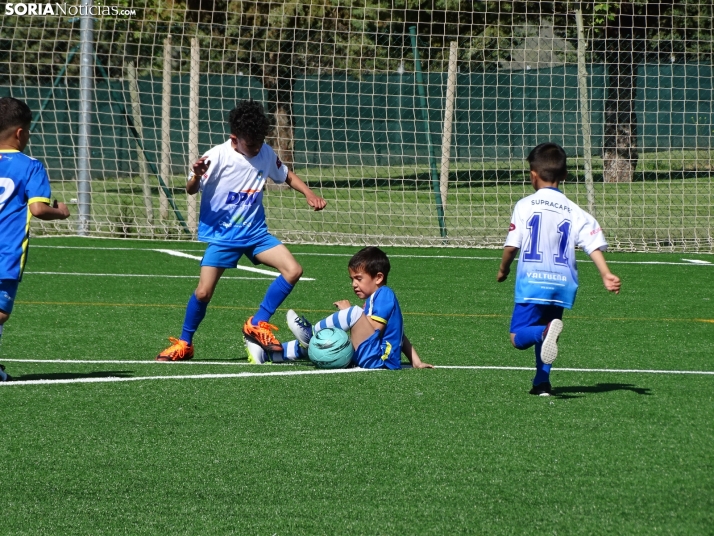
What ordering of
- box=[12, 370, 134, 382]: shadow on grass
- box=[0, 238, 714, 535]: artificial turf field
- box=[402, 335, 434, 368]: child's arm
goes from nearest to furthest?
1. box=[0, 238, 714, 535]: artificial turf field
2. box=[12, 370, 134, 382]: shadow on grass
3. box=[402, 335, 434, 368]: child's arm

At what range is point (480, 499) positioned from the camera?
12.8ft

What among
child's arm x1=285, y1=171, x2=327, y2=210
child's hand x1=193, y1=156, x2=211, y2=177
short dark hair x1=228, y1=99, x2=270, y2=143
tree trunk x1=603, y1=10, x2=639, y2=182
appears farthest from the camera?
tree trunk x1=603, y1=10, x2=639, y2=182

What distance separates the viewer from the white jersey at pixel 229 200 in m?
7.20

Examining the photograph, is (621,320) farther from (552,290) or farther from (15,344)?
(15,344)

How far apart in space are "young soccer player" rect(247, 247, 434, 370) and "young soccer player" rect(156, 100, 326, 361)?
64 centimetres

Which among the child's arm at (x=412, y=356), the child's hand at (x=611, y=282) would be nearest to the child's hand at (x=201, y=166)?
the child's arm at (x=412, y=356)

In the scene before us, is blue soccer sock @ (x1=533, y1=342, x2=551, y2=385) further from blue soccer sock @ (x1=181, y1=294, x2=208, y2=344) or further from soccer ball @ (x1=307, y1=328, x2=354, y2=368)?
blue soccer sock @ (x1=181, y1=294, x2=208, y2=344)

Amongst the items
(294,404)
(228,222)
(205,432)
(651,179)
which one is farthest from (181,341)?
(651,179)

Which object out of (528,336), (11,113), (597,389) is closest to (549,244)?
(528,336)

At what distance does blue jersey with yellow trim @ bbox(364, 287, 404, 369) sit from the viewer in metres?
6.44

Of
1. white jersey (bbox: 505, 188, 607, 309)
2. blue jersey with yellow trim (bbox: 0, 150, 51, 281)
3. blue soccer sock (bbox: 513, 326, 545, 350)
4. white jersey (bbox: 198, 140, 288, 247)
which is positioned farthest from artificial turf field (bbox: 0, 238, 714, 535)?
white jersey (bbox: 198, 140, 288, 247)

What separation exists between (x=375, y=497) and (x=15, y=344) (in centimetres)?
424

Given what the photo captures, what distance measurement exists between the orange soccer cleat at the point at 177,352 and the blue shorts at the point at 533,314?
7.57ft

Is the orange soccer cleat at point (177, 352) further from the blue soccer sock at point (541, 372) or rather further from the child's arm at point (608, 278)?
the child's arm at point (608, 278)
